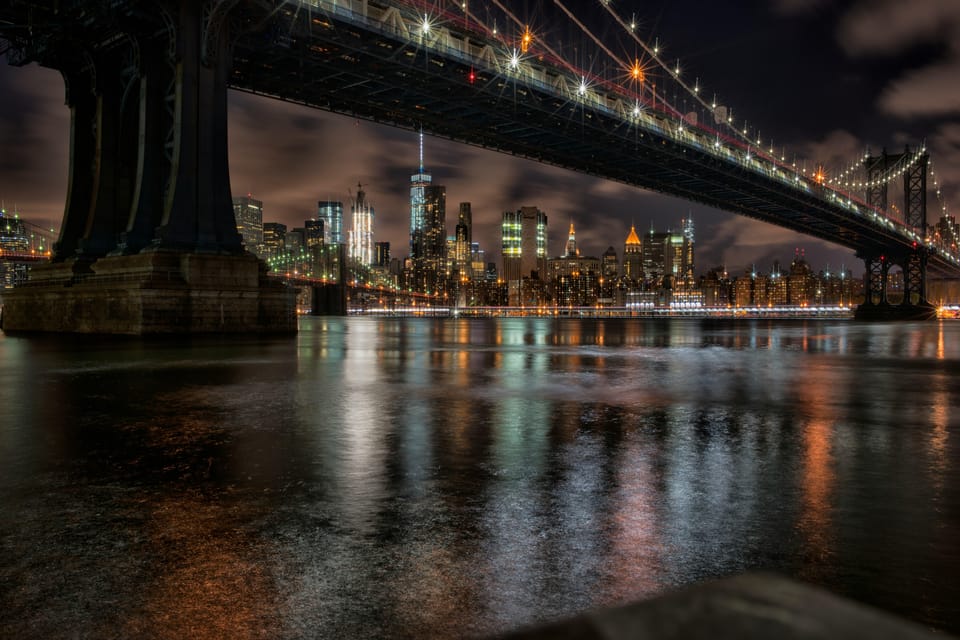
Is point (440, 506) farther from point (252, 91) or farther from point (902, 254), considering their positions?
point (902, 254)

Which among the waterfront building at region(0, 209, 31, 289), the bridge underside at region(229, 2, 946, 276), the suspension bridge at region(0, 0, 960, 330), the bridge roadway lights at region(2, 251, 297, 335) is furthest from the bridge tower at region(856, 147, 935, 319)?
the waterfront building at region(0, 209, 31, 289)

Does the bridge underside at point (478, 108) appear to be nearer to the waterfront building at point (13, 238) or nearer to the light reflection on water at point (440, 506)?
the light reflection on water at point (440, 506)

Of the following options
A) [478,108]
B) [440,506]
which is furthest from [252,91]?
[440,506]

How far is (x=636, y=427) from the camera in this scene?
7.82 meters

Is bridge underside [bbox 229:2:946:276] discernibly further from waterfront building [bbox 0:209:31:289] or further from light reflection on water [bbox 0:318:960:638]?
waterfront building [bbox 0:209:31:289]

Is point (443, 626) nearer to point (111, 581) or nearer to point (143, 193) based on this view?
point (111, 581)

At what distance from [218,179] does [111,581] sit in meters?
29.0

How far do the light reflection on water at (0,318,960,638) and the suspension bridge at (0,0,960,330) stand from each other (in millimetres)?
21054

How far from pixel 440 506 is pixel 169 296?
25369mm

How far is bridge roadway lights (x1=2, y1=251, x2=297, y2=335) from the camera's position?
26766 millimetres

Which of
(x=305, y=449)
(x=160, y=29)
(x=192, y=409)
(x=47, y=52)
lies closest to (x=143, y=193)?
(x=160, y=29)

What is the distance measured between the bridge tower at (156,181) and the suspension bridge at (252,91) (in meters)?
0.07

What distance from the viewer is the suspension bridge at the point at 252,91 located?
93.7 ft

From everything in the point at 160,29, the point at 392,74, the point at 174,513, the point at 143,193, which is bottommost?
the point at 174,513
